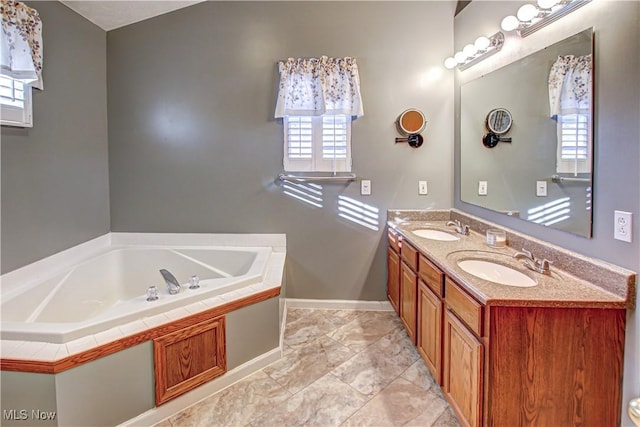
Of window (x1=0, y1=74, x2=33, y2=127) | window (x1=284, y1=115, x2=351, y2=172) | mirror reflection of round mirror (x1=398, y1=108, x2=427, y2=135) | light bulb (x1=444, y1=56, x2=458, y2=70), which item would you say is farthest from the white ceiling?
light bulb (x1=444, y1=56, x2=458, y2=70)

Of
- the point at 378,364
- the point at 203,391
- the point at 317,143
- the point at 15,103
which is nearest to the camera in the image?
the point at 203,391

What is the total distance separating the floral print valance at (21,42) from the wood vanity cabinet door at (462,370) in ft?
9.51

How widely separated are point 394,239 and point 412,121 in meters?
1.07

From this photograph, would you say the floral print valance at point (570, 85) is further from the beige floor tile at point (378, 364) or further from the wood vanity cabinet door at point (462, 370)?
the beige floor tile at point (378, 364)

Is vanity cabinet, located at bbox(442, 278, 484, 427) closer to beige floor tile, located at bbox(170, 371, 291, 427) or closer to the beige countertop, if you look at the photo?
the beige countertop

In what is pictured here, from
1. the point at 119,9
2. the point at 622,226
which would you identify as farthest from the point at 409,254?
the point at 119,9

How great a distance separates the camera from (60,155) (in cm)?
262

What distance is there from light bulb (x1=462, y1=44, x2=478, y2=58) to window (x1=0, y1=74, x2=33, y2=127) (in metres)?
3.13

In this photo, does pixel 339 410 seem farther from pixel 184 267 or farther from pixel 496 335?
pixel 184 267

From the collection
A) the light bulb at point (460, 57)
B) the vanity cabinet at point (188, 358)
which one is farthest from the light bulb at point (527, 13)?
the vanity cabinet at point (188, 358)

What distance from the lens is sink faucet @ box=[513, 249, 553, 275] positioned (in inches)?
68.2

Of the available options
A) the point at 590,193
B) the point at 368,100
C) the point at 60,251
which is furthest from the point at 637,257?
the point at 60,251

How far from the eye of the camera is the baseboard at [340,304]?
3.31 meters

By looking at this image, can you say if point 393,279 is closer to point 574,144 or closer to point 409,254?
point 409,254
